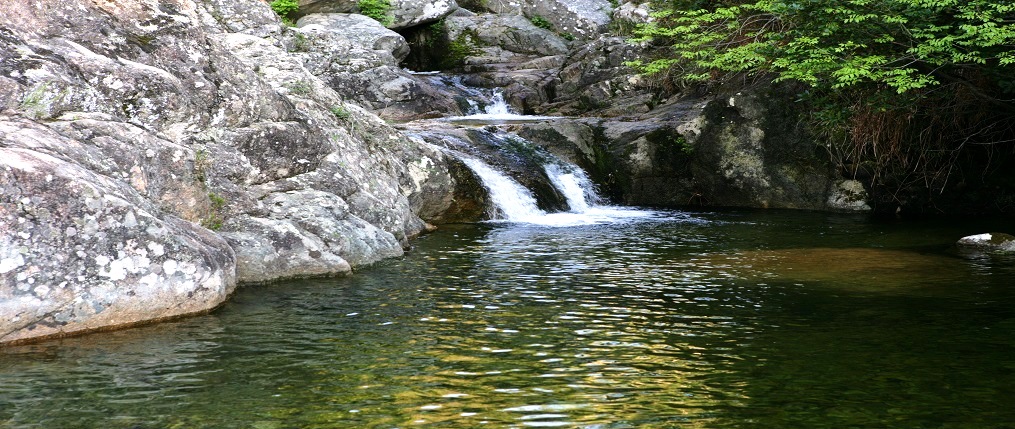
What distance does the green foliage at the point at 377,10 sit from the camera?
1284 inches

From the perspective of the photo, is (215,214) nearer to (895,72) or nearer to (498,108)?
(895,72)

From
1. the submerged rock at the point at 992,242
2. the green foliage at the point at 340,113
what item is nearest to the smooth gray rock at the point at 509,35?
the green foliage at the point at 340,113

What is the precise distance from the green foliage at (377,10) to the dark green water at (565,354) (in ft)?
71.9

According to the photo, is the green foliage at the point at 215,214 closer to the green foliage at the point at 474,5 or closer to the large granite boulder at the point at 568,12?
the large granite boulder at the point at 568,12

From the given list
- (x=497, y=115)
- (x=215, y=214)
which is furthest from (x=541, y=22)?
(x=215, y=214)

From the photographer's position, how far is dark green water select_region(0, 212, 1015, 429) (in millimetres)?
6008

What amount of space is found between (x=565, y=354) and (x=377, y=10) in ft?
89.1

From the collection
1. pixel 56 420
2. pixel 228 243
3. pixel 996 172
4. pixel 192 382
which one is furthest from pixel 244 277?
pixel 996 172

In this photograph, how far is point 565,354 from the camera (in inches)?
297

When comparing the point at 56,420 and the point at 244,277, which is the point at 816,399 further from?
the point at 244,277

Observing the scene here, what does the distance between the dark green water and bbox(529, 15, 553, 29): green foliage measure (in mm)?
26010

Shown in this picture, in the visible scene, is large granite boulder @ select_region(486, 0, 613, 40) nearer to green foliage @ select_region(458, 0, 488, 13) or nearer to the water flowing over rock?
green foliage @ select_region(458, 0, 488, 13)

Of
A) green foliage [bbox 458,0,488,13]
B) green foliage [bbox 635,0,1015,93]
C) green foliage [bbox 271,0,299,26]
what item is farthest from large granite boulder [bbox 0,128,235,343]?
green foliage [bbox 458,0,488,13]

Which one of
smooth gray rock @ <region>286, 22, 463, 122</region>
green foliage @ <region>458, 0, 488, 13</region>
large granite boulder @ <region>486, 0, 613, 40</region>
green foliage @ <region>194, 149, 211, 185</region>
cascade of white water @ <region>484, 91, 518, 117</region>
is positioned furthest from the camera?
green foliage @ <region>458, 0, 488, 13</region>
